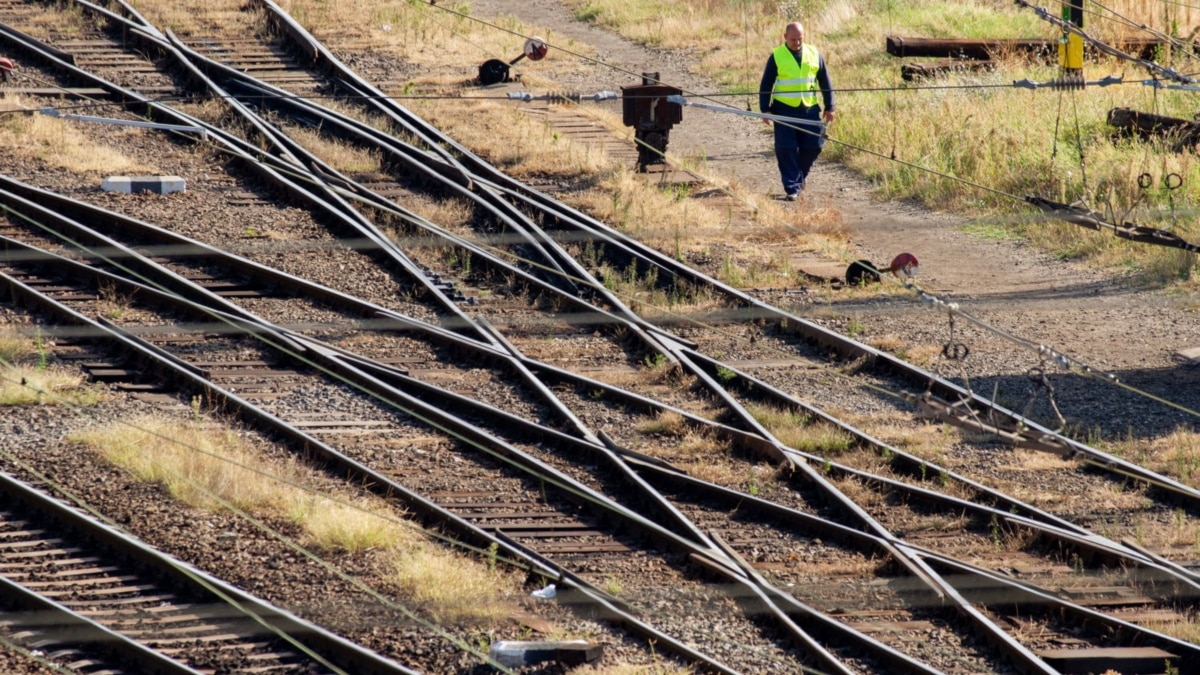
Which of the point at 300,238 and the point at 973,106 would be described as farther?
the point at 973,106

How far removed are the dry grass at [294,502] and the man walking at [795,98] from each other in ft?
27.2

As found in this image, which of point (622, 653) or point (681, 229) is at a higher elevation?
point (681, 229)

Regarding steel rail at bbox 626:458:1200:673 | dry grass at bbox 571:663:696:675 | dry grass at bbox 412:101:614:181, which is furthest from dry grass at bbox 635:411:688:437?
dry grass at bbox 412:101:614:181

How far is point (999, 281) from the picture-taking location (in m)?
16.2

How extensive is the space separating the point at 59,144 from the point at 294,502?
9.25m

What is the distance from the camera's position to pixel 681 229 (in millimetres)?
16812

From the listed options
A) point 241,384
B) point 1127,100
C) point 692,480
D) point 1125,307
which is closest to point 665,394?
point 692,480

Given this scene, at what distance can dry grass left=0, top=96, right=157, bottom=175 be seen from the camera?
1739cm

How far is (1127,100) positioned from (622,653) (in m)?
14.8

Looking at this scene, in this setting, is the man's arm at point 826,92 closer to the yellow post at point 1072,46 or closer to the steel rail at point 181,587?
the yellow post at point 1072,46

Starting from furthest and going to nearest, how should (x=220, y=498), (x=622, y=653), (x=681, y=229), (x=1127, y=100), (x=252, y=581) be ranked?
(x=1127, y=100) → (x=681, y=229) → (x=220, y=498) → (x=252, y=581) → (x=622, y=653)

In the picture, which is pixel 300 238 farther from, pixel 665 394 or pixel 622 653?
pixel 622 653

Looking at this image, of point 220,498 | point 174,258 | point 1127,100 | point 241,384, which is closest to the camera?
point 220,498

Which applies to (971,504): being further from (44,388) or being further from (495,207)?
(495,207)
